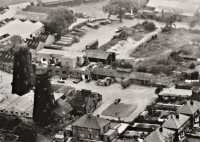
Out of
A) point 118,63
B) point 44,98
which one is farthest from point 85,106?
point 118,63

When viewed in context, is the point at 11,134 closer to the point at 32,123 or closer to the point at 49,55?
the point at 32,123

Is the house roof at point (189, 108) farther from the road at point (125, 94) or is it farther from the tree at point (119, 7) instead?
the tree at point (119, 7)

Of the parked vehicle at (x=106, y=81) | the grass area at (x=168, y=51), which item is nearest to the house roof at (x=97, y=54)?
the grass area at (x=168, y=51)

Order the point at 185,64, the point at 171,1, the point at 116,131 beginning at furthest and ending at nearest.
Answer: the point at 171,1 < the point at 185,64 < the point at 116,131

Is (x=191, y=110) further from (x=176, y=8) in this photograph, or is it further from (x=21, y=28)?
(x=176, y=8)

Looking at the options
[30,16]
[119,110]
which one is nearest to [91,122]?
[119,110]
